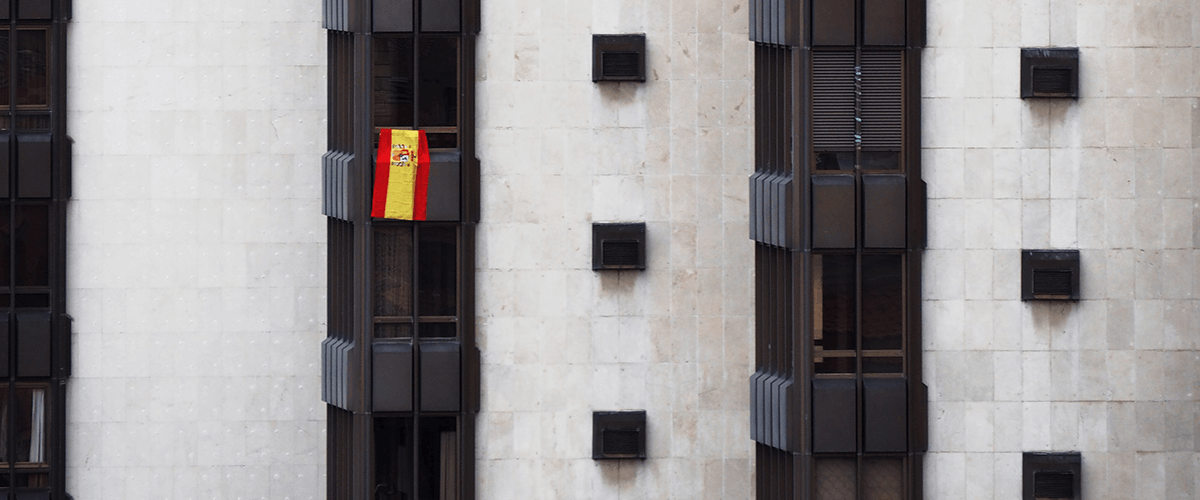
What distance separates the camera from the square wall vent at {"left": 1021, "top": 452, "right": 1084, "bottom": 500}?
2695 cm

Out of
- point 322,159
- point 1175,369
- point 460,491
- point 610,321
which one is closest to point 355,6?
point 322,159

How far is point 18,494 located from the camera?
29.9m

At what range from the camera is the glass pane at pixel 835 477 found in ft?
87.8

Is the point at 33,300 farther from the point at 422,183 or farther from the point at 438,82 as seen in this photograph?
the point at 438,82

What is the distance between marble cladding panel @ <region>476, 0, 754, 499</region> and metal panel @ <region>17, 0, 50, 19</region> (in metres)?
10.5

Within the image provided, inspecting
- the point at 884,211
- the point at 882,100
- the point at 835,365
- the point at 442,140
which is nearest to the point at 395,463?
the point at 442,140

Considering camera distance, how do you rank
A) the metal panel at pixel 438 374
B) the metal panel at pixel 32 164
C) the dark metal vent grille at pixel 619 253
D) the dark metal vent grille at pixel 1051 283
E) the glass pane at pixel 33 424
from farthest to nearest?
the glass pane at pixel 33 424 → the metal panel at pixel 32 164 → the dark metal vent grille at pixel 619 253 → the metal panel at pixel 438 374 → the dark metal vent grille at pixel 1051 283

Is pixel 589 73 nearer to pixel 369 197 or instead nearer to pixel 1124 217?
pixel 369 197

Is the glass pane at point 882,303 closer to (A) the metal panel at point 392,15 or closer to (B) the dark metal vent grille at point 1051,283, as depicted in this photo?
(B) the dark metal vent grille at point 1051,283

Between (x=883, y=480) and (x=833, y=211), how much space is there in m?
5.76

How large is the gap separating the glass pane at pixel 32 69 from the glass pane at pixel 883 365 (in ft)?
64.6

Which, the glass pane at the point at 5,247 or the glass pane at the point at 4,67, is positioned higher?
the glass pane at the point at 4,67

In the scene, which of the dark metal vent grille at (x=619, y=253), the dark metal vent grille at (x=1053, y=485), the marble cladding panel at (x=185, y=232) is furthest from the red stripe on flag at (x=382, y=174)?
the dark metal vent grille at (x=1053, y=485)

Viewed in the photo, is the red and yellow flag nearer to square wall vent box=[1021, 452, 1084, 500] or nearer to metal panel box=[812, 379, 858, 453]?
metal panel box=[812, 379, 858, 453]
